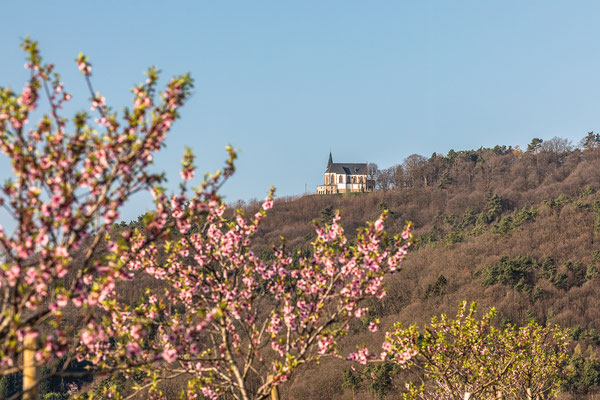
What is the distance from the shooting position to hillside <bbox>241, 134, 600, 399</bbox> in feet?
155

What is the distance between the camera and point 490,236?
6744 cm

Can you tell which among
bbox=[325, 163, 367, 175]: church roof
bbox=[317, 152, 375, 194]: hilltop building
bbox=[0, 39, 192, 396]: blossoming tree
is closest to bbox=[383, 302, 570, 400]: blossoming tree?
bbox=[0, 39, 192, 396]: blossoming tree

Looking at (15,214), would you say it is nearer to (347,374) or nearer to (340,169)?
(347,374)

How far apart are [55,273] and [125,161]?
4.88 ft

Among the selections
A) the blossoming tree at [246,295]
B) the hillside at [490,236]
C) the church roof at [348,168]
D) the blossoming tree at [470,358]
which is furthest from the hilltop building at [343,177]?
Result: the blossoming tree at [246,295]

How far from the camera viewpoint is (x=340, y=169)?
129125mm

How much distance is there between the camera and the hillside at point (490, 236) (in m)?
47.3

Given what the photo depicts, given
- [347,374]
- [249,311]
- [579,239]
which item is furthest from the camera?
[579,239]

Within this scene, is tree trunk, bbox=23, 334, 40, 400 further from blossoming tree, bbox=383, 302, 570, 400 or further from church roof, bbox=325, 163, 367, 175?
church roof, bbox=325, 163, 367, 175

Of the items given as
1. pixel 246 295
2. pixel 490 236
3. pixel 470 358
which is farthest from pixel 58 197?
pixel 490 236

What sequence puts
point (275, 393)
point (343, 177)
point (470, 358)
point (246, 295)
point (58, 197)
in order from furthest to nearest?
1. point (343, 177)
2. point (470, 358)
3. point (275, 393)
4. point (246, 295)
5. point (58, 197)

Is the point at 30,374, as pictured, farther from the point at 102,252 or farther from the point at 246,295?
the point at 246,295

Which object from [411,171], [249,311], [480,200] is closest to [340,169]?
[411,171]

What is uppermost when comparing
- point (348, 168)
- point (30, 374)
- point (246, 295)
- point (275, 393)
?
point (348, 168)
